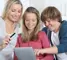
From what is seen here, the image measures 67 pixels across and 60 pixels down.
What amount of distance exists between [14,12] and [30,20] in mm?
126

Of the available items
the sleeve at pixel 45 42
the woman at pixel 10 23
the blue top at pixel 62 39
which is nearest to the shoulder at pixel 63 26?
the blue top at pixel 62 39

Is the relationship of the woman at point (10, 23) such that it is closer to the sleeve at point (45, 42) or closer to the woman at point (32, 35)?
the woman at point (32, 35)

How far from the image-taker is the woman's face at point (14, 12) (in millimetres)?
1343

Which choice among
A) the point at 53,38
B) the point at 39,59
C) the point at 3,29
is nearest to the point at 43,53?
the point at 39,59

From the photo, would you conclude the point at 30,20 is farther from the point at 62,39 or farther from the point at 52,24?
the point at 62,39

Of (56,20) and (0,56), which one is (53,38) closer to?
(56,20)

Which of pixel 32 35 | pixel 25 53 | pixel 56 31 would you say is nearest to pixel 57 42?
pixel 56 31

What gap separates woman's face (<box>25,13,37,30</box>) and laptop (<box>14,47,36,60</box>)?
0.26 metres

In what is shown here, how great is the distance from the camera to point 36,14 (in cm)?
138

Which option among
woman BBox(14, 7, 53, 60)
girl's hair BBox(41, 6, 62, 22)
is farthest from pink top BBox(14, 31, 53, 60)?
girl's hair BBox(41, 6, 62, 22)

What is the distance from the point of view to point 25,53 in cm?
114

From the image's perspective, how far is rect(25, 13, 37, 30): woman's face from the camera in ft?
4.41

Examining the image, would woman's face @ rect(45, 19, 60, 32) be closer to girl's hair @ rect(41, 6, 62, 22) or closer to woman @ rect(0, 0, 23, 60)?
girl's hair @ rect(41, 6, 62, 22)

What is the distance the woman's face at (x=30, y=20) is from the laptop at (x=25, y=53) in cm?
26
